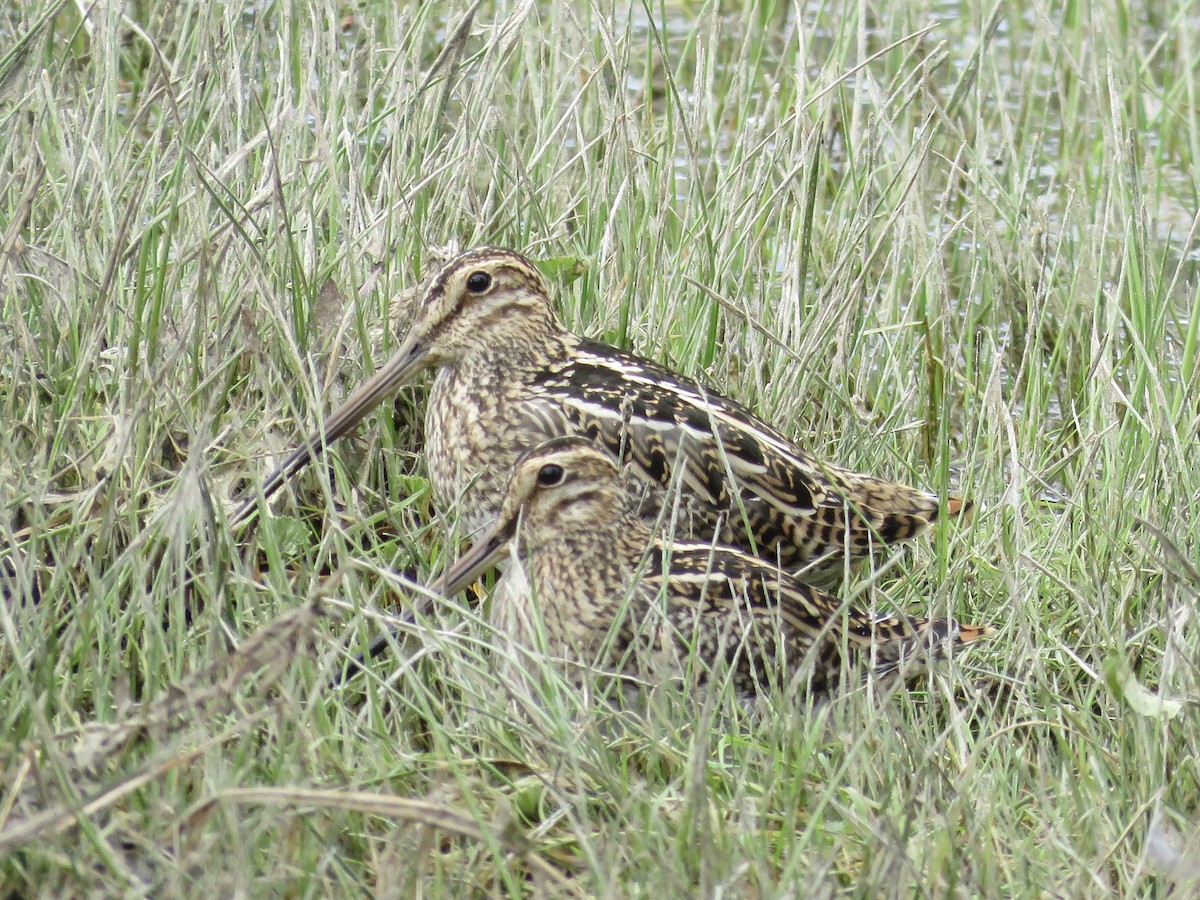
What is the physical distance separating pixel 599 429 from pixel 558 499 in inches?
13.8

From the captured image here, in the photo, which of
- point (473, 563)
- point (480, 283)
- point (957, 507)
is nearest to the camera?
point (473, 563)

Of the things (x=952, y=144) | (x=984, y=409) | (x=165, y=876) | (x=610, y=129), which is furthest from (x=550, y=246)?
(x=165, y=876)

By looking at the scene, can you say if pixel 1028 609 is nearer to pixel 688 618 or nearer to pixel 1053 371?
pixel 688 618

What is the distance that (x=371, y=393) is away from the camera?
161 inches

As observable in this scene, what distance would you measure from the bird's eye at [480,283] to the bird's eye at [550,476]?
681 mm

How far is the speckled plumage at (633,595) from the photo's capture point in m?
3.54

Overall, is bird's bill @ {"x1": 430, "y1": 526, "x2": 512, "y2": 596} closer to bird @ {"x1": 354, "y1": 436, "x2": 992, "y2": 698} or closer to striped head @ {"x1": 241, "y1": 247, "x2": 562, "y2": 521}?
bird @ {"x1": 354, "y1": 436, "x2": 992, "y2": 698}

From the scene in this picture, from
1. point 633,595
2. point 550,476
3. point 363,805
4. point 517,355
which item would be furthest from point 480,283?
point 363,805

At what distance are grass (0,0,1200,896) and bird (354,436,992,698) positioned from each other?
0.43 ft

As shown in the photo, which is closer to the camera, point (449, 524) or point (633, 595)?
point (633, 595)

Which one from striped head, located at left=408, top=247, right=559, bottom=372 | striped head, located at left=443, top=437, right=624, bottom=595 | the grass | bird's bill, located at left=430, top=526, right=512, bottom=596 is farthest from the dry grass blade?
striped head, located at left=408, top=247, right=559, bottom=372

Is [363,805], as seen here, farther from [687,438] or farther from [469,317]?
[469,317]

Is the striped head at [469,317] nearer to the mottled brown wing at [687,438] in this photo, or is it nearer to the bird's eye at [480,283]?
the bird's eye at [480,283]

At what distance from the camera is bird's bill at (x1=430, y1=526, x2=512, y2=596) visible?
11.8 ft
